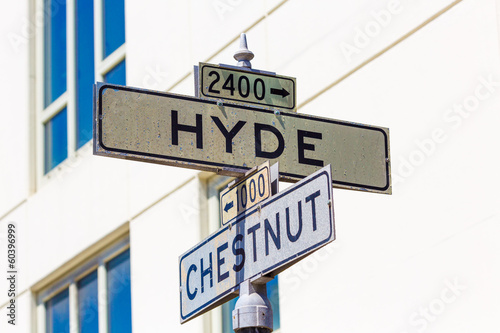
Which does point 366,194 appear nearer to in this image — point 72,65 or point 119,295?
point 119,295

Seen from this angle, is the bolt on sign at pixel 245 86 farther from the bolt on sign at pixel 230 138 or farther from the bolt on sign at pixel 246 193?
the bolt on sign at pixel 246 193

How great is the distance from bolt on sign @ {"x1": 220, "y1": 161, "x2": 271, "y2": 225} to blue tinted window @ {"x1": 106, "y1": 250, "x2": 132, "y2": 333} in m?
5.98

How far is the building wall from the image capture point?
271 inches

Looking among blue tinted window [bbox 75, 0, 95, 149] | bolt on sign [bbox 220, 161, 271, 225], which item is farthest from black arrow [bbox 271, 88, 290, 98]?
blue tinted window [bbox 75, 0, 95, 149]

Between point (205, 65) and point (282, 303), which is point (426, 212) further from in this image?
point (205, 65)

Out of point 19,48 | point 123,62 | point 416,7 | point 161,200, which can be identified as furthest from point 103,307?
point 416,7

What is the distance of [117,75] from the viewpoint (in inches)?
452

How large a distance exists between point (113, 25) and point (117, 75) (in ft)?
2.26

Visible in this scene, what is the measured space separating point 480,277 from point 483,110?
1.14 m

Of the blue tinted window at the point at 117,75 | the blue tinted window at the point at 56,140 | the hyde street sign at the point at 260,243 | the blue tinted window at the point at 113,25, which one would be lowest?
the hyde street sign at the point at 260,243

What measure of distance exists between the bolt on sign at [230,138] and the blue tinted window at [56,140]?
7783 millimetres

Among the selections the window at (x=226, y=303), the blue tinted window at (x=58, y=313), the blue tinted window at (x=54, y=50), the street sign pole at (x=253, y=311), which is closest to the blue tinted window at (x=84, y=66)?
the blue tinted window at (x=54, y=50)

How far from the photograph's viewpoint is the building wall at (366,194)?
6.89 meters

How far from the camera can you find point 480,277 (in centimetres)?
665
